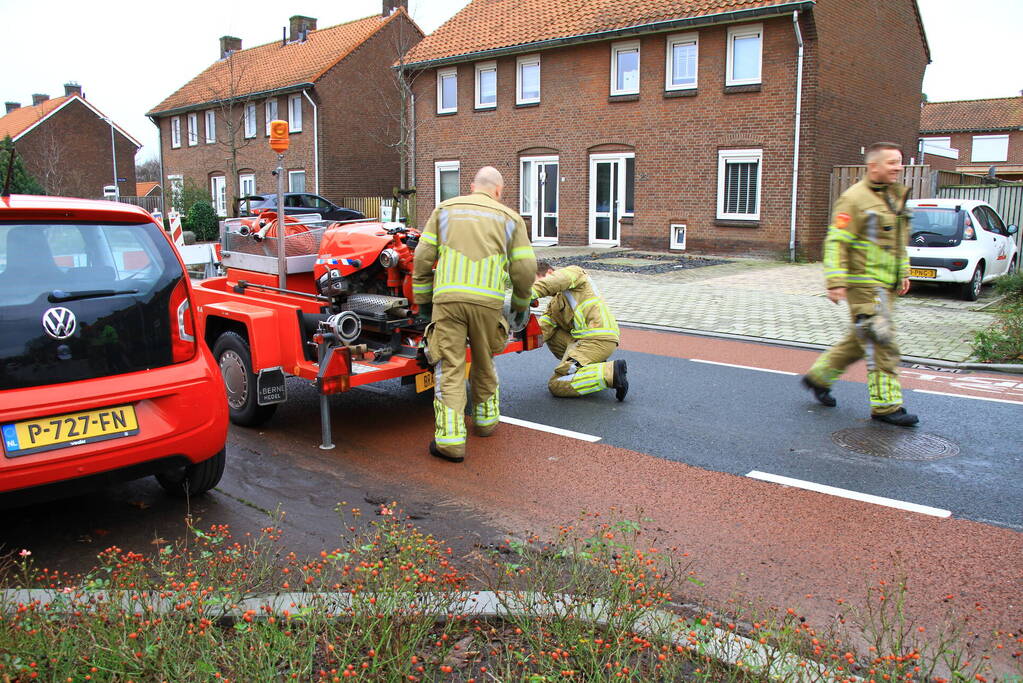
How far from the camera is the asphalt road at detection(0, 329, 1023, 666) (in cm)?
419

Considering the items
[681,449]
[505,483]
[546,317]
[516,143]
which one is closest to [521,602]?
[505,483]

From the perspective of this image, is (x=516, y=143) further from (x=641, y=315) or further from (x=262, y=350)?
(x=262, y=350)

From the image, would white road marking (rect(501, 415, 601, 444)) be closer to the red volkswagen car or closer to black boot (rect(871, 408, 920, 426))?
black boot (rect(871, 408, 920, 426))

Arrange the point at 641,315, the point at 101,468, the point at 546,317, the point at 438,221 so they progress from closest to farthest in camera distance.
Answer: the point at 101,468, the point at 438,221, the point at 546,317, the point at 641,315

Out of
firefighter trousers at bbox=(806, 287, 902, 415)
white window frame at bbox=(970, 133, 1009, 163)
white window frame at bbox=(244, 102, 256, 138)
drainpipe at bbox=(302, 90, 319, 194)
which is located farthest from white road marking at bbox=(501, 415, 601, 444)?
white window frame at bbox=(970, 133, 1009, 163)

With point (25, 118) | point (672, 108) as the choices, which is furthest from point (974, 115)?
point (25, 118)

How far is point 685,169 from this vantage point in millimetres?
22922

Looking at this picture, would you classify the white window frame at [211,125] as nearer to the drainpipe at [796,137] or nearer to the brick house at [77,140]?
the brick house at [77,140]

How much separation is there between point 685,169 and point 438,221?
1831 centimetres

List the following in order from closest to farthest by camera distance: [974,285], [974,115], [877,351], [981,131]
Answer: [877,351] < [974,285] < [981,131] < [974,115]

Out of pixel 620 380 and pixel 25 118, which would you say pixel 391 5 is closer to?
pixel 25 118

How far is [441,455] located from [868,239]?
3588 millimetres

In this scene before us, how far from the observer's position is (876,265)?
6.56m

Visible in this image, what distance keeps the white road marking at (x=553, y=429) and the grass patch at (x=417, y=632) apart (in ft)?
8.74
